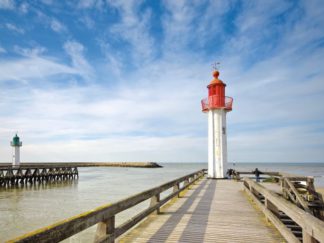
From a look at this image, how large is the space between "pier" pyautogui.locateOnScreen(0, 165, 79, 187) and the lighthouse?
2640 cm

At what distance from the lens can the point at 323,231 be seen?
266 centimetres

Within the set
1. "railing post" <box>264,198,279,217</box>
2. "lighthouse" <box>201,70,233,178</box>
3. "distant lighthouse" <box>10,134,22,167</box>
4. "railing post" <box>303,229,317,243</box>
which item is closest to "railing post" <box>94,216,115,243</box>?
"railing post" <box>303,229,317,243</box>

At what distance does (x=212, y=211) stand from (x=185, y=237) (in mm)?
2915

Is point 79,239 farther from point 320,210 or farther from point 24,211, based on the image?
point 320,210

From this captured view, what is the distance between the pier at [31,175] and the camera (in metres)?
34.2

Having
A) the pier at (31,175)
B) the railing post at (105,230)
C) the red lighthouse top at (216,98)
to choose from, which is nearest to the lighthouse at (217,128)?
the red lighthouse top at (216,98)

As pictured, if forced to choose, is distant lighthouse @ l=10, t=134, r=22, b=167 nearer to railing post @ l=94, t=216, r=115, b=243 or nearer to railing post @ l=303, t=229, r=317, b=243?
railing post @ l=94, t=216, r=115, b=243

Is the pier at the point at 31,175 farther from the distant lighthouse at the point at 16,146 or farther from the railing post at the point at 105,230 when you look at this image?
the railing post at the point at 105,230

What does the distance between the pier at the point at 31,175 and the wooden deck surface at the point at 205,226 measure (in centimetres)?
3189

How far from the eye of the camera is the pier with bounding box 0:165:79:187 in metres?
34.2

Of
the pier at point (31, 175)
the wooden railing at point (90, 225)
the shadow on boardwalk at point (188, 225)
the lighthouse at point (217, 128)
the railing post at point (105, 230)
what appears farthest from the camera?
the pier at point (31, 175)

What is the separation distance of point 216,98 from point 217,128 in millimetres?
2148

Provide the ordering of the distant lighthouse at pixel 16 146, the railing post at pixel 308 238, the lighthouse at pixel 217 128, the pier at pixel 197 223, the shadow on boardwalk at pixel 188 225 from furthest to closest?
the distant lighthouse at pixel 16 146, the lighthouse at pixel 217 128, the shadow on boardwalk at pixel 188 225, the railing post at pixel 308 238, the pier at pixel 197 223

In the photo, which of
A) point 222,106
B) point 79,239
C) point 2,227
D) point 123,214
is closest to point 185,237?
point 79,239
